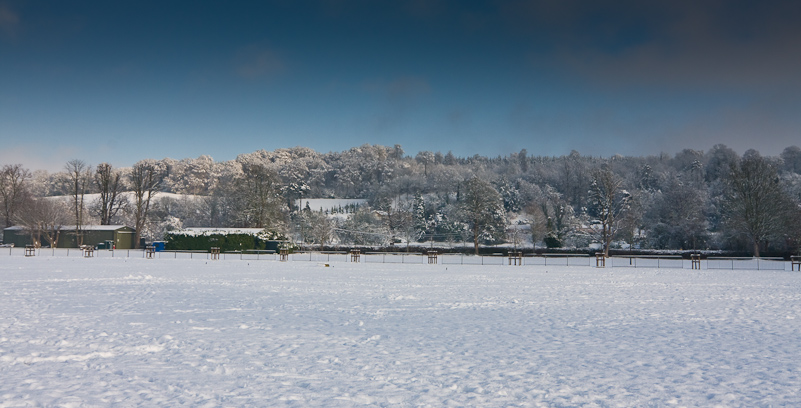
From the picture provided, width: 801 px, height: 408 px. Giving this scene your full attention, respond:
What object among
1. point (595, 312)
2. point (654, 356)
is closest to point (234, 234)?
point (595, 312)

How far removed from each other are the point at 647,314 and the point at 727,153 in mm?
115936

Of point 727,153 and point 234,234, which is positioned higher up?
point 727,153

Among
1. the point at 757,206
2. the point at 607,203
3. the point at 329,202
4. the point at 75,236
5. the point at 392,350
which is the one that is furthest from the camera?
the point at 329,202

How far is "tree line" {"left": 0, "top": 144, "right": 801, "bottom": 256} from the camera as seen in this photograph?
5609 cm

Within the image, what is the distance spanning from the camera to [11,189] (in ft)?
227

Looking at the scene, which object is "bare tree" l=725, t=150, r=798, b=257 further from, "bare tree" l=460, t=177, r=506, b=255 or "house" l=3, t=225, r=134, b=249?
"house" l=3, t=225, r=134, b=249

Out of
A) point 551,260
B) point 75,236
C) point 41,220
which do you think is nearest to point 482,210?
point 551,260

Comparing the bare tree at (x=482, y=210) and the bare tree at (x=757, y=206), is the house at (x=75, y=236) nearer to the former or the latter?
the bare tree at (x=482, y=210)

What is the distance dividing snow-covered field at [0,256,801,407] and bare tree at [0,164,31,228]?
61791 millimetres

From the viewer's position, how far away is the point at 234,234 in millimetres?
54719

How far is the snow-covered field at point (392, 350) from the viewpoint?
671cm

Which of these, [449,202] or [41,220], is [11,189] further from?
[449,202]

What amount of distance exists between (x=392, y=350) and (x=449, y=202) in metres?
95.9

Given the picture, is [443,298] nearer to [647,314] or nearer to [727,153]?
[647,314]
